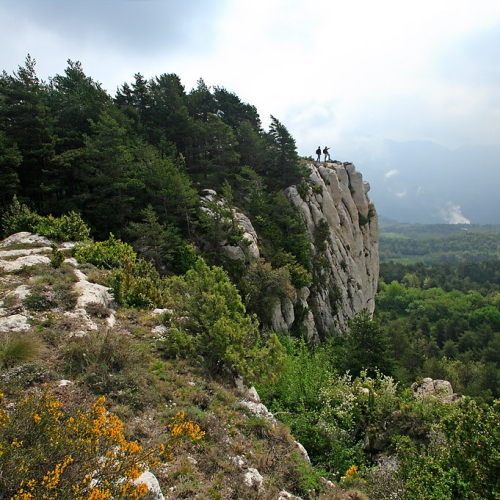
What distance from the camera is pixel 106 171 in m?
24.8

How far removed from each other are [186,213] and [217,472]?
888 inches

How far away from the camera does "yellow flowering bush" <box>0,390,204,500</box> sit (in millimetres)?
4230

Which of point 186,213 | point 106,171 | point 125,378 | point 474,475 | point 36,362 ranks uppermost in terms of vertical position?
point 106,171

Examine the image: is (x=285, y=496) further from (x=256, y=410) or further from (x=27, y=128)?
(x=27, y=128)

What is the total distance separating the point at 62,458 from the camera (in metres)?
4.78

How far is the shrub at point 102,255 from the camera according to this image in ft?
52.5

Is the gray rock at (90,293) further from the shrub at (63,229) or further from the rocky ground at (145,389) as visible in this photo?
the shrub at (63,229)

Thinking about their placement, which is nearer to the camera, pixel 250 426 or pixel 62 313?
pixel 250 426

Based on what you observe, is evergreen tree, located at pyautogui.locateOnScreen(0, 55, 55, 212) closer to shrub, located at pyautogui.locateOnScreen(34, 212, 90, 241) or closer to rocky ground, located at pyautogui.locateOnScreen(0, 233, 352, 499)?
shrub, located at pyautogui.locateOnScreen(34, 212, 90, 241)

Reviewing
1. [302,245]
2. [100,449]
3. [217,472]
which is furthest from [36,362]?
[302,245]

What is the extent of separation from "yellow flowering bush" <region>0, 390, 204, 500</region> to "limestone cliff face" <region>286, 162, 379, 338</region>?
85.9 ft

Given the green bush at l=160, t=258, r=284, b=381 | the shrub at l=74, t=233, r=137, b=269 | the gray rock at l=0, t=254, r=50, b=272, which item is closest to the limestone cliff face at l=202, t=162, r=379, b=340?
the shrub at l=74, t=233, r=137, b=269

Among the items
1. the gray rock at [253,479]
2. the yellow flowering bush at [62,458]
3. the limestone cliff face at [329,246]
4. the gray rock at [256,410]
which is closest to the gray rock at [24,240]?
the limestone cliff face at [329,246]

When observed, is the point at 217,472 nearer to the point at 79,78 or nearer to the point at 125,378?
the point at 125,378
